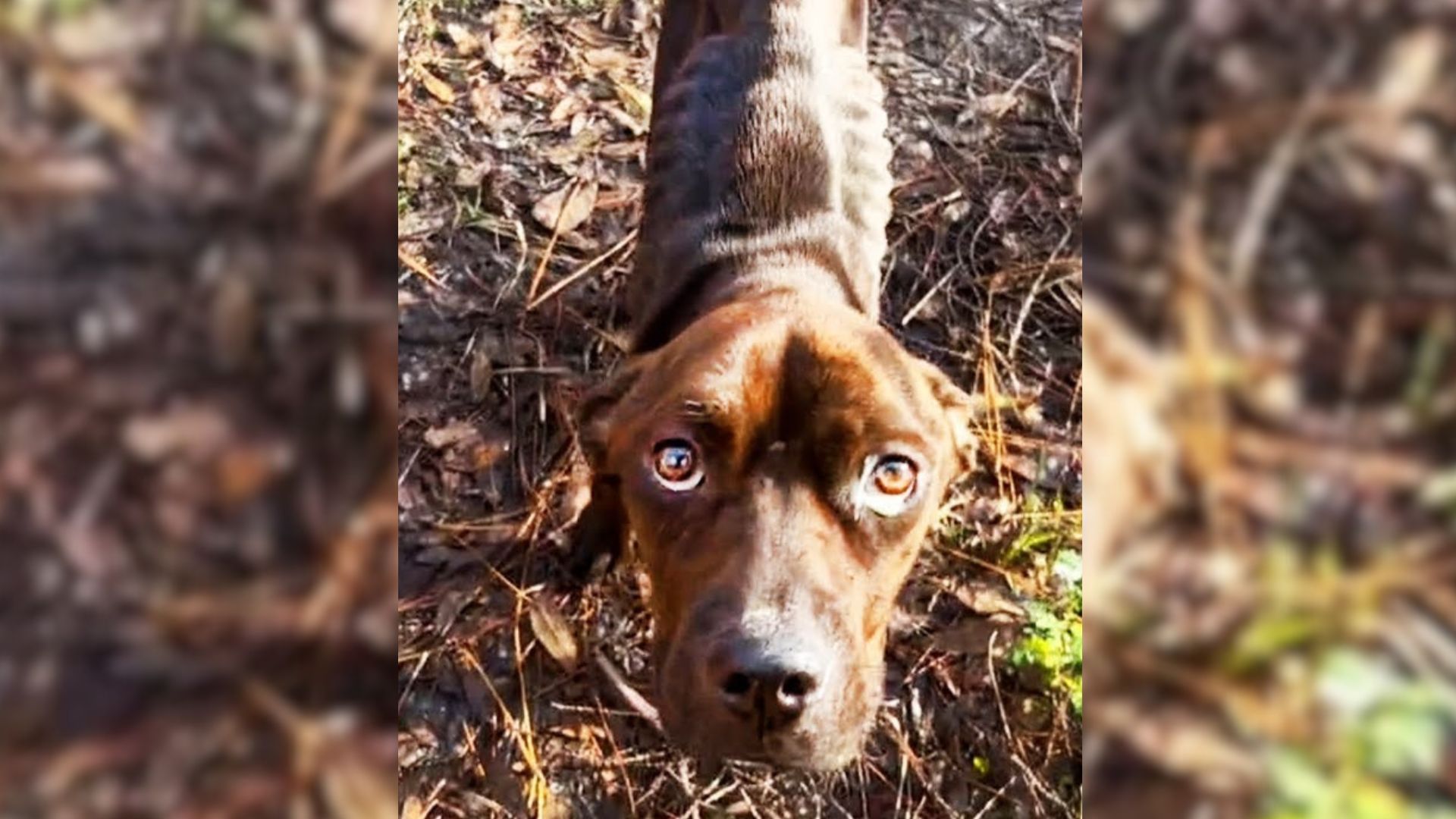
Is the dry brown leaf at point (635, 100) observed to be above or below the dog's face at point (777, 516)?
above

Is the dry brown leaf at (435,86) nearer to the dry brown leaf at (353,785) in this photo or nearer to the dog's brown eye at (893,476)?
the dog's brown eye at (893,476)

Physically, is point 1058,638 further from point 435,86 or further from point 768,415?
point 435,86

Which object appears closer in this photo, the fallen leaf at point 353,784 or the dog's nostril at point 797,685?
the fallen leaf at point 353,784

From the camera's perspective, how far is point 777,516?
9.66ft

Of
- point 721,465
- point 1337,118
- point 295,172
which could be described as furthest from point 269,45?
point 721,465

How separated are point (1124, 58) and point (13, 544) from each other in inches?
46.2

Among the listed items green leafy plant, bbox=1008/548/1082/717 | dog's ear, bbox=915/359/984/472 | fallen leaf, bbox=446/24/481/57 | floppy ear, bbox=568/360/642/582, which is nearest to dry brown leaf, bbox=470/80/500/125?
fallen leaf, bbox=446/24/481/57

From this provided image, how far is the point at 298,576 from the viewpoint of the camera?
50.3 inches

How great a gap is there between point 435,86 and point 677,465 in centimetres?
242

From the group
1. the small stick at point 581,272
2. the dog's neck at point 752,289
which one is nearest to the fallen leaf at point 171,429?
the dog's neck at point 752,289

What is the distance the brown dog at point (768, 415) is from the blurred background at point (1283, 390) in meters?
1.38

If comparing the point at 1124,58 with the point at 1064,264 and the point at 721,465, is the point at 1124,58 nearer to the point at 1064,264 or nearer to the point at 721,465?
the point at 721,465

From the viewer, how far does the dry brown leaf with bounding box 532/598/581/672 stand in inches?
159

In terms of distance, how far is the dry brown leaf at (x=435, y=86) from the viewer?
4.84m
